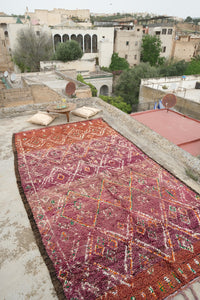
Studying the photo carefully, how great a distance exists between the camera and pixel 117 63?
2548 centimetres

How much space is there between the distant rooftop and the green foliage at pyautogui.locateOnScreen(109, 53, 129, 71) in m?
20.5

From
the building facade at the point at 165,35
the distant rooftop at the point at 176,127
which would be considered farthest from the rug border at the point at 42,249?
the building facade at the point at 165,35

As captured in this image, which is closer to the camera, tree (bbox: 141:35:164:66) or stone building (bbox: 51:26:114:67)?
stone building (bbox: 51:26:114:67)

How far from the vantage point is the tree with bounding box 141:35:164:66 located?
26.2 m

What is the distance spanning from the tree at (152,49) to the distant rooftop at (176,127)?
917 inches

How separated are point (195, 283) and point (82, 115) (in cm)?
416

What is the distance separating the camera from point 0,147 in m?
3.76

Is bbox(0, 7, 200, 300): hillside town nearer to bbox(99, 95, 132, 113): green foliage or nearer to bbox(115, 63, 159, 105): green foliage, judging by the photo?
bbox(99, 95, 132, 113): green foliage

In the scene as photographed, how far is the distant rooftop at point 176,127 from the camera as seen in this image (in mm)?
5001

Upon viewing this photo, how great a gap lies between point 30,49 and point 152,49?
1578 cm

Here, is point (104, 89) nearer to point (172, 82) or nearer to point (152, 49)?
point (172, 82)

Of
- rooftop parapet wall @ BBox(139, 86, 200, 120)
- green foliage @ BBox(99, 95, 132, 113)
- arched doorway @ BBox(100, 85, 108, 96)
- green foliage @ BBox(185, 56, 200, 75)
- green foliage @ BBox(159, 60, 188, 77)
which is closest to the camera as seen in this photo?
rooftop parapet wall @ BBox(139, 86, 200, 120)

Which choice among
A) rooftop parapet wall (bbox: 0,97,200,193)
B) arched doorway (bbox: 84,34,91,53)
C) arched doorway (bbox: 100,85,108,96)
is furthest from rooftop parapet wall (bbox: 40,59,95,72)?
rooftop parapet wall (bbox: 0,97,200,193)

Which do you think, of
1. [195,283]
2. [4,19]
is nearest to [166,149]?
[195,283]
